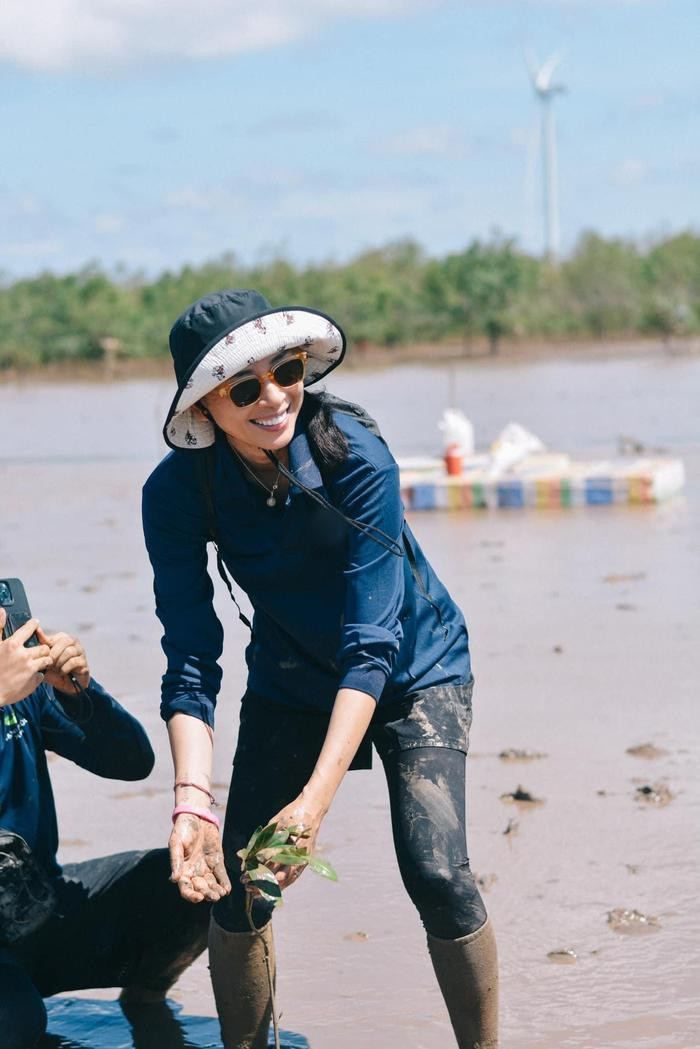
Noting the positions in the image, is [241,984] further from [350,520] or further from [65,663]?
[350,520]

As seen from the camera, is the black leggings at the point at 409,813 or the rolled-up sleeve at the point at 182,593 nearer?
the black leggings at the point at 409,813

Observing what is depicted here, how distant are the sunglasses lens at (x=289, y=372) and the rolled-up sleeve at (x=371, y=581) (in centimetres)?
20

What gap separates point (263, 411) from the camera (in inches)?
130

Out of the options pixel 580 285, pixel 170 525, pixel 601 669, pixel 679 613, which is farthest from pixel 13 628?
pixel 580 285

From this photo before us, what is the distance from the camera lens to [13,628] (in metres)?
3.51

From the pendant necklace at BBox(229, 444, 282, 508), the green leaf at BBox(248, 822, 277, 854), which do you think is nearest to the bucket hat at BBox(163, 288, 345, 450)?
the pendant necklace at BBox(229, 444, 282, 508)

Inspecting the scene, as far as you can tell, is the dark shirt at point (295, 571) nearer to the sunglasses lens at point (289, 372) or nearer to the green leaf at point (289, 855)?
the sunglasses lens at point (289, 372)

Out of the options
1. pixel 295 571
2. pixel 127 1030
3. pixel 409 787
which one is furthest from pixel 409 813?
pixel 127 1030

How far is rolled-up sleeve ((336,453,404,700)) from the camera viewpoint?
322 cm

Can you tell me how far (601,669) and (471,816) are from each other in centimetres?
201

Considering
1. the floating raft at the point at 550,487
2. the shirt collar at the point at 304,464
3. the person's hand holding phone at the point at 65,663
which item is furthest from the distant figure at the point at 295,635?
the floating raft at the point at 550,487

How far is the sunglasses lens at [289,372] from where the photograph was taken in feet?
10.8

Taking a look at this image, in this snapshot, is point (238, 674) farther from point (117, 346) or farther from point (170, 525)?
point (117, 346)

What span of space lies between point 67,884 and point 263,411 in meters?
1.25
